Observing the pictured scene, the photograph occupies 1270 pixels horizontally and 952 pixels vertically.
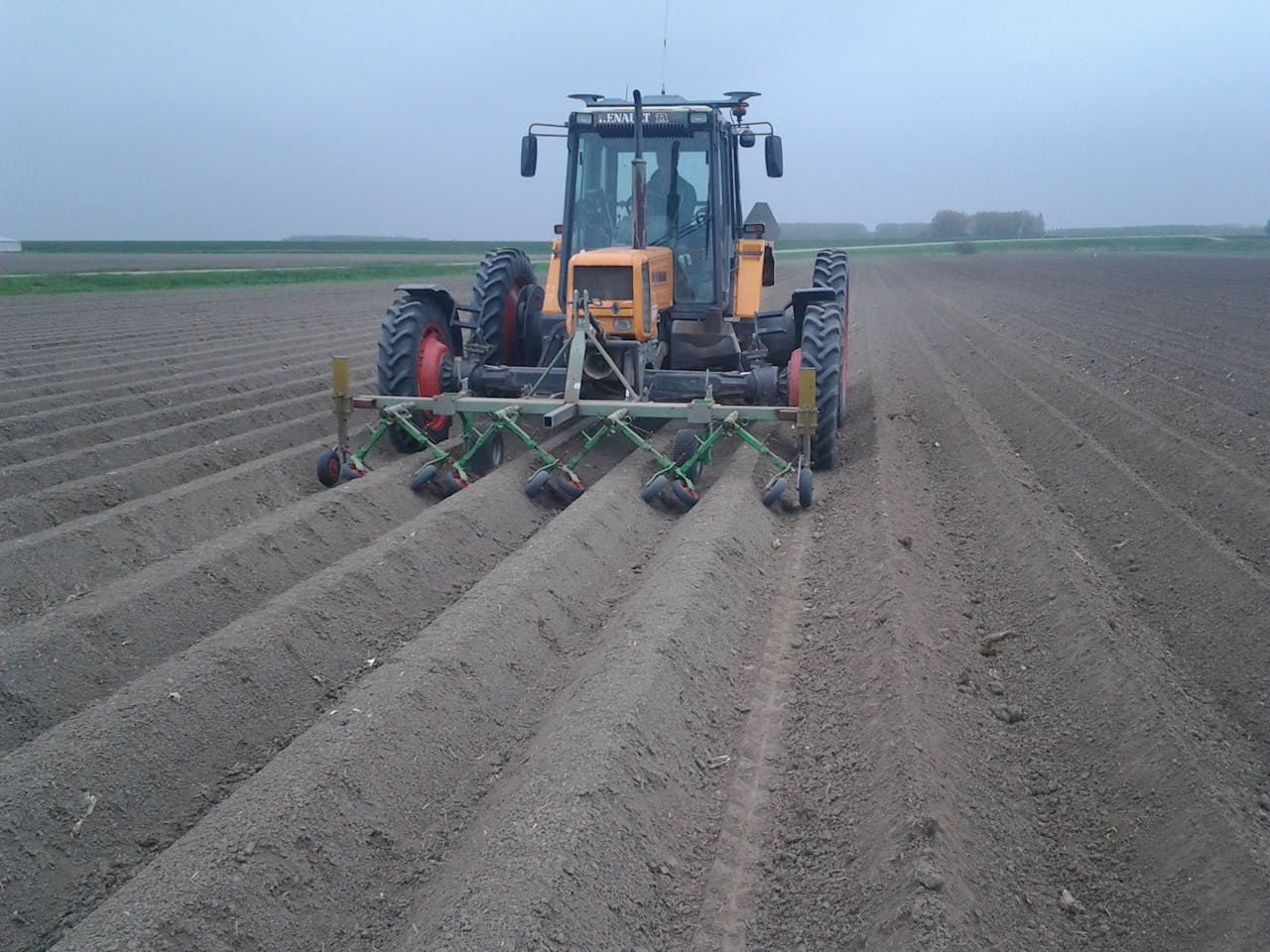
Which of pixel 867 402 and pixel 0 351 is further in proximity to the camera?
pixel 0 351

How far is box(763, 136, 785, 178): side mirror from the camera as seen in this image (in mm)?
8102

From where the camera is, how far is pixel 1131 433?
8.58m

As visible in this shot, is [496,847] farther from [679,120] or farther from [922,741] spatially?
[679,120]

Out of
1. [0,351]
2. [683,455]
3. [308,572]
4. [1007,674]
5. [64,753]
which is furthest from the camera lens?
[0,351]

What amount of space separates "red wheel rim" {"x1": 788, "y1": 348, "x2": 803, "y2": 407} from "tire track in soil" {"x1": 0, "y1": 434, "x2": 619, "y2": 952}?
2879 mm

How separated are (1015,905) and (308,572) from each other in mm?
3967

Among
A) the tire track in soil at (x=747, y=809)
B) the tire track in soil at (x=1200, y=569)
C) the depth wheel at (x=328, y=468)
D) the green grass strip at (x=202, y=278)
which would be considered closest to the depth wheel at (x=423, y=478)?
the depth wheel at (x=328, y=468)

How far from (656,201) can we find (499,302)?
5.03 ft

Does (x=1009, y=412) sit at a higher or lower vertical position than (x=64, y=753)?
higher

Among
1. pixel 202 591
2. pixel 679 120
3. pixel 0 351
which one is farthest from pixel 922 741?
pixel 0 351

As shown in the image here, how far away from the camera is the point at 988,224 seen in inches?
3733

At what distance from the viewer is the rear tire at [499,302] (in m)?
8.83

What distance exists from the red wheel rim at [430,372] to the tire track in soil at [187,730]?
2.74 metres

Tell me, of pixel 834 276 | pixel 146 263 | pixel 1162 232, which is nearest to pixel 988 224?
pixel 1162 232
